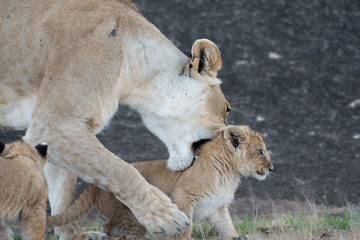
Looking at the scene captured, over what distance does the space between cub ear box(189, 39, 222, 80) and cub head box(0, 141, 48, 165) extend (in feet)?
4.79

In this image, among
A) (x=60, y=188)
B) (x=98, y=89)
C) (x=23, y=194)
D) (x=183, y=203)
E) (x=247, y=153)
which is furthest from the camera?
(x=60, y=188)

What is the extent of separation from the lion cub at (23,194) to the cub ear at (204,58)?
1.62 m

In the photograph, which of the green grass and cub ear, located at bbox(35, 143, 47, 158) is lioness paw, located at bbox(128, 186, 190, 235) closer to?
the green grass

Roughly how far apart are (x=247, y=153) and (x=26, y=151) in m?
1.61

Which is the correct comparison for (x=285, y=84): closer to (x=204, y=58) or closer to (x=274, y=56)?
(x=274, y=56)

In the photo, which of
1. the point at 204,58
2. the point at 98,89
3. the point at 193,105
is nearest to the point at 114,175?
the point at 98,89

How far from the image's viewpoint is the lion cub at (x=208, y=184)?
5.38m

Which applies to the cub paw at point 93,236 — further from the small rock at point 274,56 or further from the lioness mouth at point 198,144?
the small rock at point 274,56

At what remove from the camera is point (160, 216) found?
5066mm

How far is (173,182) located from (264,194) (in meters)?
2.82

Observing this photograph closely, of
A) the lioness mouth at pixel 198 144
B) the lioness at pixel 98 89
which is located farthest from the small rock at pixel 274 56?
the lioness mouth at pixel 198 144

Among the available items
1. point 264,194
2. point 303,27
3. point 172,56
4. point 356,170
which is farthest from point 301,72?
point 172,56

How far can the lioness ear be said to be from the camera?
5500mm

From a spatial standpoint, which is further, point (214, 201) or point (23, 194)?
point (214, 201)
